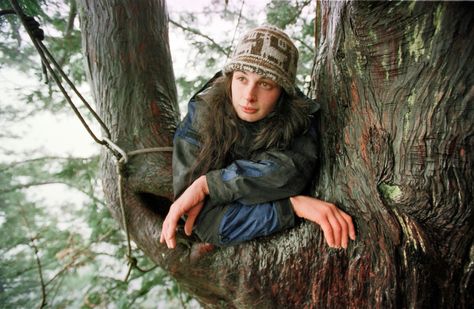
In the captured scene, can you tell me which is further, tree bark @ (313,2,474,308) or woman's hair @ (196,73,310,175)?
woman's hair @ (196,73,310,175)

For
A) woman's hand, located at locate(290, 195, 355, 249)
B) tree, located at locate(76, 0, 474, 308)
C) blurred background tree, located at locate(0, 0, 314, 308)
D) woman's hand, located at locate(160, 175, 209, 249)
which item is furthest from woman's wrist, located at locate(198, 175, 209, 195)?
blurred background tree, located at locate(0, 0, 314, 308)

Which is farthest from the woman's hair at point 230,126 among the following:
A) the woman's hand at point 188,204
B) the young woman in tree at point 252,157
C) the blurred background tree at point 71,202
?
the blurred background tree at point 71,202

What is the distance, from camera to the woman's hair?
4.64 feet

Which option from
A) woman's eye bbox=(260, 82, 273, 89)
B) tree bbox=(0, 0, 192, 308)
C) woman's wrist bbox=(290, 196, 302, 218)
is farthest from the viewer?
tree bbox=(0, 0, 192, 308)

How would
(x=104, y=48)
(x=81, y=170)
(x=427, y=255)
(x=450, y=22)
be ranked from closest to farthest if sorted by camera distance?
(x=450, y=22), (x=427, y=255), (x=104, y=48), (x=81, y=170)

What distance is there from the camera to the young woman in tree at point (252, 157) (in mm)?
1351

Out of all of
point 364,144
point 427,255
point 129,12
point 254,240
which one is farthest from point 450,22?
point 129,12

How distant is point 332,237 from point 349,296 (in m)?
0.25

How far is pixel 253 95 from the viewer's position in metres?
1.42

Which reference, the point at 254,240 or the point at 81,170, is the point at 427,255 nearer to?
the point at 254,240

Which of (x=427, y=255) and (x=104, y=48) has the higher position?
(x=104, y=48)

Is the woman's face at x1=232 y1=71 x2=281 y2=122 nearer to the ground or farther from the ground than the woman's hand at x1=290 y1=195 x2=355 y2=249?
farther from the ground

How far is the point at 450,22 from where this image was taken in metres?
0.81

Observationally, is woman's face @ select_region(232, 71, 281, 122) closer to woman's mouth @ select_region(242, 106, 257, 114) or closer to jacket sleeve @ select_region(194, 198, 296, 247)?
woman's mouth @ select_region(242, 106, 257, 114)
